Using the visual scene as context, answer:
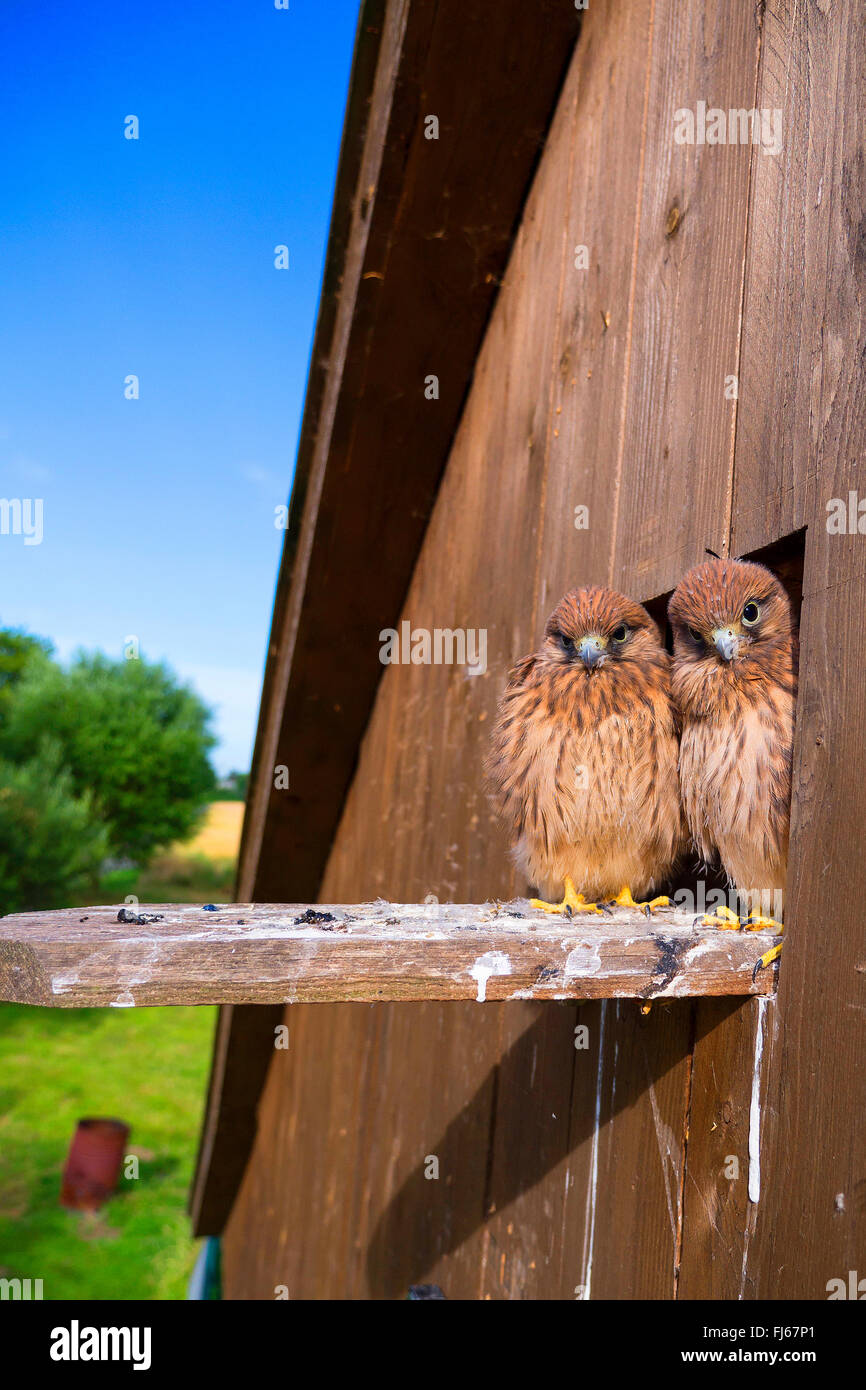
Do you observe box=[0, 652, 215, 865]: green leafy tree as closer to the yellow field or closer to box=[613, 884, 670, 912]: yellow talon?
the yellow field

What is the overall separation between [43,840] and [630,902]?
1420 cm

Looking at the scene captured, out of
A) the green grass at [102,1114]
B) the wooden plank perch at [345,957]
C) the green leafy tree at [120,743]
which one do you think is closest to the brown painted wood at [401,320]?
the wooden plank perch at [345,957]

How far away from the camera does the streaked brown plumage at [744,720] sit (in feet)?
3.84

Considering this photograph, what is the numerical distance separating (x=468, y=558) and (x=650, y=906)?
1.43 m

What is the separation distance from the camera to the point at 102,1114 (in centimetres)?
1119

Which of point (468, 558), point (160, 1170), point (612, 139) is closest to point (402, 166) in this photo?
point (612, 139)

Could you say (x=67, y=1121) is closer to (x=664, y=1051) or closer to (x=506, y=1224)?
(x=506, y=1224)

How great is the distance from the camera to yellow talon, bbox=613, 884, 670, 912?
4.54 ft

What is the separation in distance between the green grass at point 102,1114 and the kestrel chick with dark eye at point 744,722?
576 cm

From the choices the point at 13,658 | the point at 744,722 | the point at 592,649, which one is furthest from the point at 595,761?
the point at 13,658

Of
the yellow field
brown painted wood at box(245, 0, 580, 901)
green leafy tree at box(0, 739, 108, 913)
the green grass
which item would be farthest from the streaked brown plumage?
the yellow field

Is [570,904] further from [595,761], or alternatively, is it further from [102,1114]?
[102,1114]

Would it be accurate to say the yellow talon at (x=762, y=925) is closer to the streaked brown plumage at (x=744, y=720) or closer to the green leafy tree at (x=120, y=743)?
the streaked brown plumage at (x=744, y=720)
